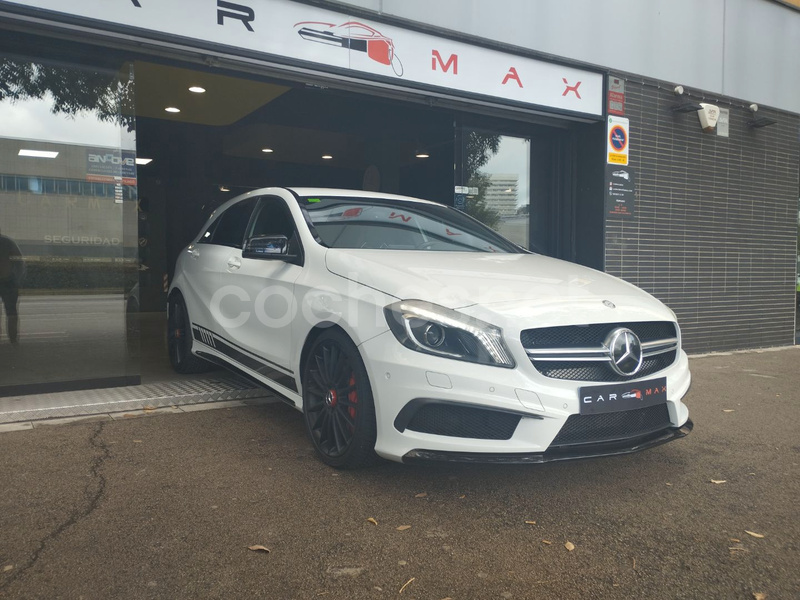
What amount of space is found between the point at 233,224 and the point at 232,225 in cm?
2

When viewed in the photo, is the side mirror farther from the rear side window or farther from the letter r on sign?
the letter r on sign

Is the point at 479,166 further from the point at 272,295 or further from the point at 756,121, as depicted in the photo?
the point at 272,295

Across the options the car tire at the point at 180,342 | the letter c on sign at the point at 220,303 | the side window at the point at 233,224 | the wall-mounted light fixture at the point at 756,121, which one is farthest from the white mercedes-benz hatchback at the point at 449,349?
the wall-mounted light fixture at the point at 756,121

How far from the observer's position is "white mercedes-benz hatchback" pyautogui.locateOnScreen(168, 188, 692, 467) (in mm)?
2975

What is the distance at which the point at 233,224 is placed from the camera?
5.28 meters

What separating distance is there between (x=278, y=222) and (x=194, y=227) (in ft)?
33.3

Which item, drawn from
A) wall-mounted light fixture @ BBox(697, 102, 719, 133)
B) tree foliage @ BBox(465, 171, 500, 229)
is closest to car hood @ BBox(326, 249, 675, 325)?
tree foliage @ BBox(465, 171, 500, 229)

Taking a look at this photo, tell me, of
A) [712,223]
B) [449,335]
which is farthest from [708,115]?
[449,335]

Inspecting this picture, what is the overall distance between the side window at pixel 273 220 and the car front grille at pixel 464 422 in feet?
5.63

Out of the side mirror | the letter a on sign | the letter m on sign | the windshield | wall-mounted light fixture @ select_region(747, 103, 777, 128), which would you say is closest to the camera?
the side mirror

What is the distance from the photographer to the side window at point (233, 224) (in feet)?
16.6

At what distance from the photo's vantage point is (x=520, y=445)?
2.94 meters

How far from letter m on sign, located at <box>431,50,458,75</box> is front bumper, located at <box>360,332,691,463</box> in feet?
14.6

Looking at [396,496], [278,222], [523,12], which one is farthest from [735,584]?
[523,12]
